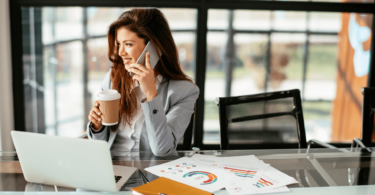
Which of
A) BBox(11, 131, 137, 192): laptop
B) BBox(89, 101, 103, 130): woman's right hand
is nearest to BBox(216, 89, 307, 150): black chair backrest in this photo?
BBox(89, 101, 103, 130): woman's right hand

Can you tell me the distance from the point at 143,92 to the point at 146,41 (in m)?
0.27

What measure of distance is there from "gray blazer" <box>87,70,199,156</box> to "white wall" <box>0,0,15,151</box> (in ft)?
Result: 4.84

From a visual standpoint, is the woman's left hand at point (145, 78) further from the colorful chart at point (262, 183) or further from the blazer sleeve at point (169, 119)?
the colorful chart at point (262, 183)

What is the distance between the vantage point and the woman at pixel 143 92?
1.50 m

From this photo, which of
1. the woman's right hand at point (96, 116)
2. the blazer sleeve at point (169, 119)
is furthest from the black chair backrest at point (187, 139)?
the woman's right hand at point (96, 116)

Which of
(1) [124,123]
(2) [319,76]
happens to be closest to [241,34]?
(2) [319,76]

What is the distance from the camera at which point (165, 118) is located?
4.69 ft

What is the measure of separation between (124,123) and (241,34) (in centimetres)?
184

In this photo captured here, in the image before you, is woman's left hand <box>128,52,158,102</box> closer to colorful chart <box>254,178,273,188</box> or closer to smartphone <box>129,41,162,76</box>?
smartphone <box>129,41,162,76</box>

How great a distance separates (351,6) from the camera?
113 inches

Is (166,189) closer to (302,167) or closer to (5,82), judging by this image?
(302,167)

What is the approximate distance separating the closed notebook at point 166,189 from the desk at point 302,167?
0.18 feet

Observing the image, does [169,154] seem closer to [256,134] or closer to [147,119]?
[147,119]

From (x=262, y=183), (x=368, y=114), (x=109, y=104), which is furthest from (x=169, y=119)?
(x=368, y=114)
